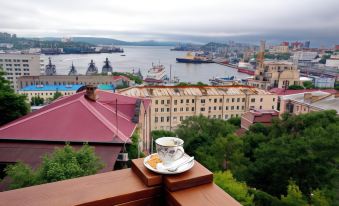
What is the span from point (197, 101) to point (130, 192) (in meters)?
28.9

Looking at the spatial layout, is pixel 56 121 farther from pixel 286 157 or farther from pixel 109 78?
pixel 109 78

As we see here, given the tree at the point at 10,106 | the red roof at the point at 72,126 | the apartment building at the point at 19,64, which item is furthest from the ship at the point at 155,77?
the red roof at the point at 72,126

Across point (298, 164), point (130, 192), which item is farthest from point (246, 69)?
point (130, 192)

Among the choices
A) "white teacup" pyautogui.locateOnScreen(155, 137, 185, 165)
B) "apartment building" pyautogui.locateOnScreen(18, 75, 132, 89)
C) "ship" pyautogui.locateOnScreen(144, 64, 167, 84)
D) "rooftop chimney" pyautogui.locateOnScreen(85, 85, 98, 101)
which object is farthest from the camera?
"ship" pyautogui.locateOnScreen(144, 64, 167, 84)

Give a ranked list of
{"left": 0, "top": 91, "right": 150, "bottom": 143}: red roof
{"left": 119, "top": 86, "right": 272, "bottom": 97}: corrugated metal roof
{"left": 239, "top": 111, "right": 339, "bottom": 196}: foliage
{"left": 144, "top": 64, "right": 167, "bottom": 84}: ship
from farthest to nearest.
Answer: {"left": 144, "top": 64, "right": 167, "bottom": 84}: ship, {"left": 119, "top": 86, "right": 272, "bottom": 97}: corrugated metal roof, {"left": 239, "top": 111, "right": 339, "bottom": 196}: foliage, {"left": 0, "top": 91, "right": 150, "bottom": 143}: red roof

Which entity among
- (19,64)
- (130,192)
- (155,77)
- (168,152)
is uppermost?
(168,152)

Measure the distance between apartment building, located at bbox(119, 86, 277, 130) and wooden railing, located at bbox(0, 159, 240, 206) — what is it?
25.7 m

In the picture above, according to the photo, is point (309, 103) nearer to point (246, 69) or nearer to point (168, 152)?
point (168, 152)

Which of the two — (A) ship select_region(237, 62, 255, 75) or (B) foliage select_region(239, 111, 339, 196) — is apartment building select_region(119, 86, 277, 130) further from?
(A) ship select_region(237, 62, 255, 75)

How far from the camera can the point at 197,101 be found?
30250mm

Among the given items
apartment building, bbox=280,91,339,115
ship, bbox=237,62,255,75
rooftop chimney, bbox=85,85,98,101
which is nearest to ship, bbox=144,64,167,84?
apartment building, bbox=280,91,339,115

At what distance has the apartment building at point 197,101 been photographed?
94.8ft

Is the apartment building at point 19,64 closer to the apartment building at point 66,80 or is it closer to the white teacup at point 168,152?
the apartment building at point 66,80

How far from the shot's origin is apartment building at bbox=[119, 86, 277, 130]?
2891 cm
